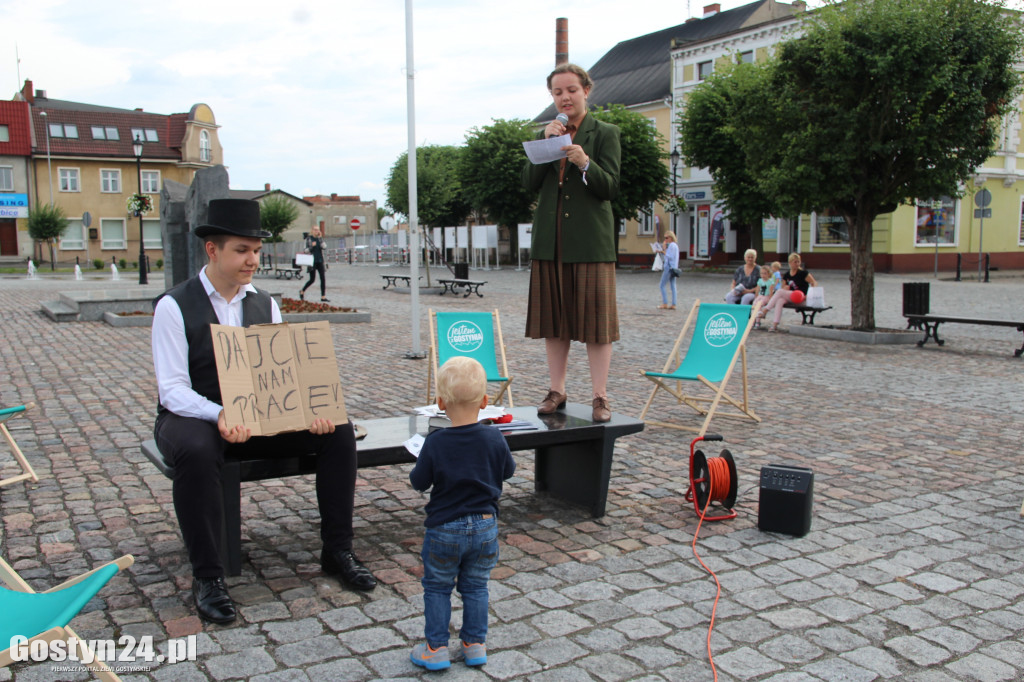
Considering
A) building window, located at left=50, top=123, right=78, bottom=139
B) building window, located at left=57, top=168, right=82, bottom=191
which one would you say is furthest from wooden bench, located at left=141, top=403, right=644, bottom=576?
building window, located at left=50, top=123, right=78, bottom=139

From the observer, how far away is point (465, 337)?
6938 millimetres

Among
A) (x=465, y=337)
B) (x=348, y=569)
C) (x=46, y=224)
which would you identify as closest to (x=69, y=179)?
(x=46, y=224)

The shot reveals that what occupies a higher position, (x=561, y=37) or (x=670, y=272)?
(x=561, y=37)

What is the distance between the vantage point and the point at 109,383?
9.06 metres

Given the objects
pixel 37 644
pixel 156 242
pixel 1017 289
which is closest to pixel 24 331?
pixel 37 644

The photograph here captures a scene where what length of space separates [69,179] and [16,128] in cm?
433

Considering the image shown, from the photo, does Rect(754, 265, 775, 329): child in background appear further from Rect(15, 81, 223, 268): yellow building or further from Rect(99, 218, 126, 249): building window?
Rect(99, 218, 126, 249): building window

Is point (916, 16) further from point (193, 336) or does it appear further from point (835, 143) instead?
point (193, 336)

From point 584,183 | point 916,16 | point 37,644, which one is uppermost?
point 916,16

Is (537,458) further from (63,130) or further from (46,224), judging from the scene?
(63,130)

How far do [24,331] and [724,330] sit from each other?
12056mm

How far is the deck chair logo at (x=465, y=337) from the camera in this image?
22.6 ft

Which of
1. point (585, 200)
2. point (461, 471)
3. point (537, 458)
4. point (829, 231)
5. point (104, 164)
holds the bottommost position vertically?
point (537, 458)

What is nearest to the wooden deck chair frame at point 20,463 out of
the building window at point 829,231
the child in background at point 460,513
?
the child in background at point 460,513
